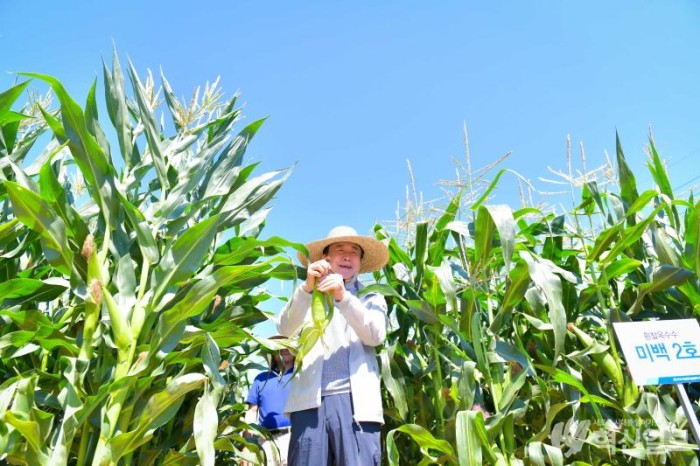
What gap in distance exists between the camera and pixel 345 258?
2.02 m

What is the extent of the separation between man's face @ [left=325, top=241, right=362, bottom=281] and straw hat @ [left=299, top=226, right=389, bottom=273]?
0.07 ft

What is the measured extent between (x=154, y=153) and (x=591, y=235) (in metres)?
1.84

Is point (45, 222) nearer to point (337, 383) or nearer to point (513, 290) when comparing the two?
point (337, 383)

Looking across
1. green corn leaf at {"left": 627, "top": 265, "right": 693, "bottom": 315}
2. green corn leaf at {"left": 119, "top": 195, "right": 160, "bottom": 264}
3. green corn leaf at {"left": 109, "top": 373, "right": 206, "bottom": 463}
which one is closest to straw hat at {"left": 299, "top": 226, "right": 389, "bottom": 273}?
green corn leaf at {"left": 119, "top": 195, "right": 160, "bottom": 264}

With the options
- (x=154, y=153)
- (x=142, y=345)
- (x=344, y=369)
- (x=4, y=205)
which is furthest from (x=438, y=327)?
(x=4, y=205)

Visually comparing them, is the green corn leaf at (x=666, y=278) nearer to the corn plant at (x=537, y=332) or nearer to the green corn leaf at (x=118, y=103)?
the corn plant at (x=537, y=332)

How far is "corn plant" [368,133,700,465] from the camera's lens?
167 centimetres

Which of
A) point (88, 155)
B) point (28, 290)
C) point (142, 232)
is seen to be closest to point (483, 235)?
point (142, 232)

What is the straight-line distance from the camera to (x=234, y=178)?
1820 mm

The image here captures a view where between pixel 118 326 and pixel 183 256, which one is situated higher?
pixel 183 256

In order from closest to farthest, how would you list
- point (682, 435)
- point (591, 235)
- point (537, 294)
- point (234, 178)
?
1. point (682, 435)
2. point (234, 178)
3. point (537, 294)
4. point (591, 235)

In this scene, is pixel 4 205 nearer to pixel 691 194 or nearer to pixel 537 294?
pixel 537 294

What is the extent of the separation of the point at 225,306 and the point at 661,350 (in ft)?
4.95

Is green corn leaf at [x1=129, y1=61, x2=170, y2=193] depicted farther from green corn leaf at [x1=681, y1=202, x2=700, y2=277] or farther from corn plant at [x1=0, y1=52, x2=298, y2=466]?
green corn leaf at [x1=681, y1=202, x2=700, y2=277]
